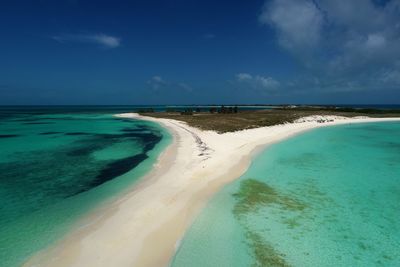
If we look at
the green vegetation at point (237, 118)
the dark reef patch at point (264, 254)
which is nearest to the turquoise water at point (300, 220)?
the dark reef patch at point (264, 254)

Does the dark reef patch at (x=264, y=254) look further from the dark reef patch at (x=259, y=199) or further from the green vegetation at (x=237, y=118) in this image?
the green vegetation at (x=237, y=118)

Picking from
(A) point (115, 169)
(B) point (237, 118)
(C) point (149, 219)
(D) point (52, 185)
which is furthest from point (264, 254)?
(B) point (237, 118)

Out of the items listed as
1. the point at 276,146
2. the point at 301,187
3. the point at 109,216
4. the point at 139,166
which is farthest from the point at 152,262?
the point at 276,146

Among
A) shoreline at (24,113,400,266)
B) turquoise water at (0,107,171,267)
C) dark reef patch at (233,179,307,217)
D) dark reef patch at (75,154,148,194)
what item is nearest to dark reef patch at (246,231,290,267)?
dark reef patch at (233,179,307,217)

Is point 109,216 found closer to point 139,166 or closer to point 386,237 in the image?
point 139,166

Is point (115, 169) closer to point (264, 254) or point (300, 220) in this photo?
point (300, 220)

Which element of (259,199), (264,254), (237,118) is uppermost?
(237,118)
